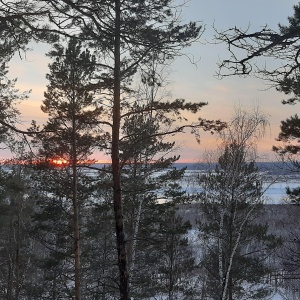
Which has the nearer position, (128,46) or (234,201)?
(128,46)

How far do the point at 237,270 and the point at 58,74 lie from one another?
33.7 feet

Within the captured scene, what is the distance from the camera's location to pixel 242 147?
14.4 metres

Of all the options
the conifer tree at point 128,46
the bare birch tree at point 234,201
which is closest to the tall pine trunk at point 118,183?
the conifer tree at point 128,46

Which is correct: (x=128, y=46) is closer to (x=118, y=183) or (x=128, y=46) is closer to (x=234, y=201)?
(x=118, y=183)

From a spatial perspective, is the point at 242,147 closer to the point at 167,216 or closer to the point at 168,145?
the point at 168,145

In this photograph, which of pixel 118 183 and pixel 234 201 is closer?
pixel 118 183

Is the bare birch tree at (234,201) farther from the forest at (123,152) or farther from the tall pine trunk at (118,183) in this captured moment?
the tall pine trunk at (118,183)

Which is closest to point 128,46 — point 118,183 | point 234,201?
point 118,183

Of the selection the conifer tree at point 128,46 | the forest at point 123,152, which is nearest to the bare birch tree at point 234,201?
the forest at point 123,152

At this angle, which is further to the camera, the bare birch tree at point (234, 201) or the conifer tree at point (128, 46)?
the bare birch tree at point (234, 201)

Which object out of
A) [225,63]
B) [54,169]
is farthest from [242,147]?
[225,63]

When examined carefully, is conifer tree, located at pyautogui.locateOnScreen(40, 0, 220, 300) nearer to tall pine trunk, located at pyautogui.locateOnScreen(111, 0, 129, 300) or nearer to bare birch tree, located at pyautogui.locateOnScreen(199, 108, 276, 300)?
tall pine trunk, located at pyautogui.locateOnScreen(111, 0, 129, 300)

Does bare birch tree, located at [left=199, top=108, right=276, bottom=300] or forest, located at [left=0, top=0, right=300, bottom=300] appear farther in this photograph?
bare birch tree, located at [left=199, top=108, right=276, bottom=300]

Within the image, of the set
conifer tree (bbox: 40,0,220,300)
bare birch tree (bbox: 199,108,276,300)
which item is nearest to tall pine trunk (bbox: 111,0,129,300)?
conifer tree (bbox: 40,0,220,300)
